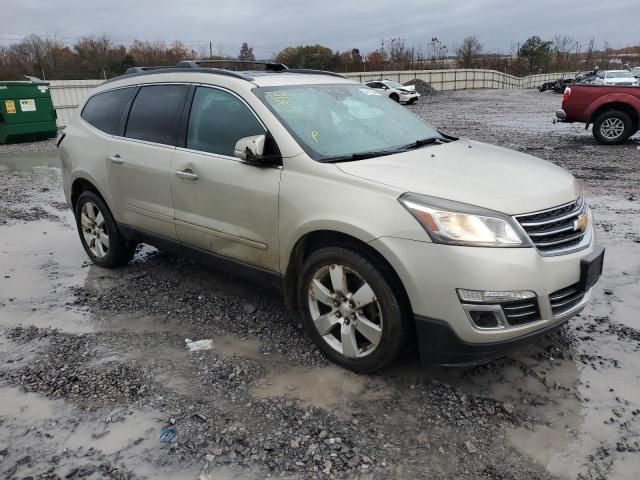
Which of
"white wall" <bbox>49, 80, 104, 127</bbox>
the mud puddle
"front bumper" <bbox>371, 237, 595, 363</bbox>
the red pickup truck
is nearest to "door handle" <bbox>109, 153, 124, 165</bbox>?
the mud puddle

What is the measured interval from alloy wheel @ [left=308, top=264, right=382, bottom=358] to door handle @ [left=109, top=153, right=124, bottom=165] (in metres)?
2.24

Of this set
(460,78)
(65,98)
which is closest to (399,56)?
(460,78)

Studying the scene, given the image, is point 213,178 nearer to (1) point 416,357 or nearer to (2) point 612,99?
(1) point 416,357

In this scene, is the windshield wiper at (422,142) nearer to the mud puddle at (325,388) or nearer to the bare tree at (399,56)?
the mud puddle at (325,388)

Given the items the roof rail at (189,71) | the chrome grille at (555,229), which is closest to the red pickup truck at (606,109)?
the chrome grille at (555,229)

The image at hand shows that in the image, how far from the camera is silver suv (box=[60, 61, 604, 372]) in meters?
2.75

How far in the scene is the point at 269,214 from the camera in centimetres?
343

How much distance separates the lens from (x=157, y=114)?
4359 millimetres

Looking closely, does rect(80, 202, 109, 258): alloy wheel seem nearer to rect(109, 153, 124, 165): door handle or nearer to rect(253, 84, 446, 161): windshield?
rect(109, 153, 124, 165): door handle

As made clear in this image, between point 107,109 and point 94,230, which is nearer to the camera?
point 107,109

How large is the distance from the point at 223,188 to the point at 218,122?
53 cm

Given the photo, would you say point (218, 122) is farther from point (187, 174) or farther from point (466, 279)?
point (466, 279)

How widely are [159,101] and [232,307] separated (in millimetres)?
1780

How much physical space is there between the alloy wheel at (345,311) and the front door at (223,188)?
432mm
